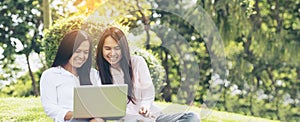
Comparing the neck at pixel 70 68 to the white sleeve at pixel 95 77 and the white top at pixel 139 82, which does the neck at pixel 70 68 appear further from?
the white top at pixel 139 82

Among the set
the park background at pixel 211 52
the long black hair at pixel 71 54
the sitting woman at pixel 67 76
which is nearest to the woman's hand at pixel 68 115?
the sitting woman at pixel 67 76

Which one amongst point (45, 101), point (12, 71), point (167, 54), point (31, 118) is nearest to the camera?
point (45, 101)

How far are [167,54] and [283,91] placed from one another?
132 cm

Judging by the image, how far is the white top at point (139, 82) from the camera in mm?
3418

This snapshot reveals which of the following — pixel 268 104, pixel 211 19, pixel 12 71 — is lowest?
pixel 268 104

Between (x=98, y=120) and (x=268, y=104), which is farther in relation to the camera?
(x=268, y=104)

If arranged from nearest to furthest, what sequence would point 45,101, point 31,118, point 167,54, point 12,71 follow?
point 45,101 → point 31,118 → point 167,54 → point 12,71

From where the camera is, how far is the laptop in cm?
335

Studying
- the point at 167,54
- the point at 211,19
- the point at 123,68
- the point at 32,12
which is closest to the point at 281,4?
the point at 211,19

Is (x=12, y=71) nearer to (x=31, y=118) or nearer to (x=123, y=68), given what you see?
(x=31, y=118)

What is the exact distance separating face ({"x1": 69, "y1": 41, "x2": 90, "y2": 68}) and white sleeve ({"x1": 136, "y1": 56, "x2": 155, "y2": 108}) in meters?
0.28

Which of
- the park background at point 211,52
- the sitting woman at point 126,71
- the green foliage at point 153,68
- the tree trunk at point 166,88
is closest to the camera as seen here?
the sitting woman at point 126,71

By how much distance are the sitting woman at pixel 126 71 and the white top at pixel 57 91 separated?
0.18 metres

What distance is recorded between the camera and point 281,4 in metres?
5.56
